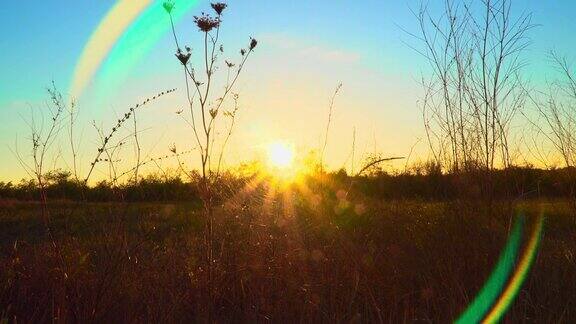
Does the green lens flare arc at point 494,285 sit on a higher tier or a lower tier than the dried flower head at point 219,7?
lower

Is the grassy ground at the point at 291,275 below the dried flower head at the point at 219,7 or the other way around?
below

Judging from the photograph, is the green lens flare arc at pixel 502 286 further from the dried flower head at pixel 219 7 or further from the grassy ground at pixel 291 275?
the dried flower head at pixel 219 7

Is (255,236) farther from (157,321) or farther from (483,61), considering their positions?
(483,61)

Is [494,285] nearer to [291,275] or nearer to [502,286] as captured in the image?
[502,286]

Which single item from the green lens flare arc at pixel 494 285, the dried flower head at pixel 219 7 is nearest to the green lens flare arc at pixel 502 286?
the green lens flare arc at pixel 494 285

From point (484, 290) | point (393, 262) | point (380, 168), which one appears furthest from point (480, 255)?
point (380, 168)

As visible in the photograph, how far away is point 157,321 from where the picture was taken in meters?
3.40

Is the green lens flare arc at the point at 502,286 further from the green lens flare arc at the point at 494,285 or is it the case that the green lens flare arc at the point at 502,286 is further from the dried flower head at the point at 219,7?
the dried flower head at the point at 219,7

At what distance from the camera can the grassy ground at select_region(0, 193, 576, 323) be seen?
11.4ft

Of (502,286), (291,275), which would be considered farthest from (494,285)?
(291,275)

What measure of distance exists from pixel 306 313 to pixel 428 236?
120 centimetres

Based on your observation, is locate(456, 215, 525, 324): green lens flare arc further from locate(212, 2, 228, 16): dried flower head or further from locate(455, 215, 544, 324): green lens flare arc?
locate(212, 2, 228, 16): dried flower head

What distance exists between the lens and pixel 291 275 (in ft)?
13.4

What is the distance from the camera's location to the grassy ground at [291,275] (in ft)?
11.4
